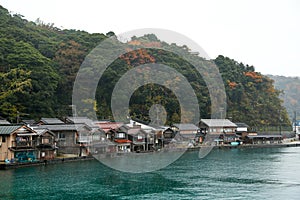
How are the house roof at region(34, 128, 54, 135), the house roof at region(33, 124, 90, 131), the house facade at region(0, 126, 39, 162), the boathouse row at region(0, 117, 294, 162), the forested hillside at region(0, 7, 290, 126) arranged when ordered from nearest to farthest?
the house facade at region(0, 126, 39, 162), the boathouse row at region(0, 117, 294, 162), the house roof at region(34, 128, 54, 135), the house roof at region(33, 124, 90, 131), the forested hillside at region(0, 7, 290, 126)

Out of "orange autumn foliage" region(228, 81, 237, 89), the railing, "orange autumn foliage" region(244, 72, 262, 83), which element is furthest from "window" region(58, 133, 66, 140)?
"orange autumn foliage" region(244, 72, 262, 83)

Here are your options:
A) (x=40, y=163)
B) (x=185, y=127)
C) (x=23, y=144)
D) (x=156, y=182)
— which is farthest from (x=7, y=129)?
(x=185, y=127)

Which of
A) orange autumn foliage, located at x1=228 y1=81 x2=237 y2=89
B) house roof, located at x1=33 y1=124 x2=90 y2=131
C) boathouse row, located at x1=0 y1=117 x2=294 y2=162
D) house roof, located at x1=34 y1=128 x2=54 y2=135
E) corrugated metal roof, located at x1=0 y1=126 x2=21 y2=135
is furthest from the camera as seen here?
orange autumn foliage, located at x1=228 y1=81 x2=237 y2=89

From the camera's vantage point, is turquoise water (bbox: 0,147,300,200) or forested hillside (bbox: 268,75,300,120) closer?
turquoise water (bbox: 0,147,300,200)

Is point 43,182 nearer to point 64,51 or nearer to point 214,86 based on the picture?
point 64,51

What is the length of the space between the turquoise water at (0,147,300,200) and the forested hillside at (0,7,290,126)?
11147mm

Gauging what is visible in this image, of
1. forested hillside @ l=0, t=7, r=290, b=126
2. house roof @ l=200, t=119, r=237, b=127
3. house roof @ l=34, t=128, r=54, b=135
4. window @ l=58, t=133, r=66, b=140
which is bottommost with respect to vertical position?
window @ l=58, t=133, r=66, b=140

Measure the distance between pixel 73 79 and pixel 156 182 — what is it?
25.0m

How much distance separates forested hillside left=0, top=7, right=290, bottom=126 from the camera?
35.5 metres

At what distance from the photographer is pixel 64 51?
46.2 metres

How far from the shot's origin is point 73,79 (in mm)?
43531

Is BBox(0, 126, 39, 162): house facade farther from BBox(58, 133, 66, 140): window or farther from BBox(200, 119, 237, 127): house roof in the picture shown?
BBox(200, 119, 237, 127): house roof

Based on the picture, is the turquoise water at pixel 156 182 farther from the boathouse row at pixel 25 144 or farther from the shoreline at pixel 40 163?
the boathouse row at pixel 25 144

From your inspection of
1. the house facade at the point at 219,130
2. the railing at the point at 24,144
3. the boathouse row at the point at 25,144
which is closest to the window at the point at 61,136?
the boathouse row at the point at 25,144
